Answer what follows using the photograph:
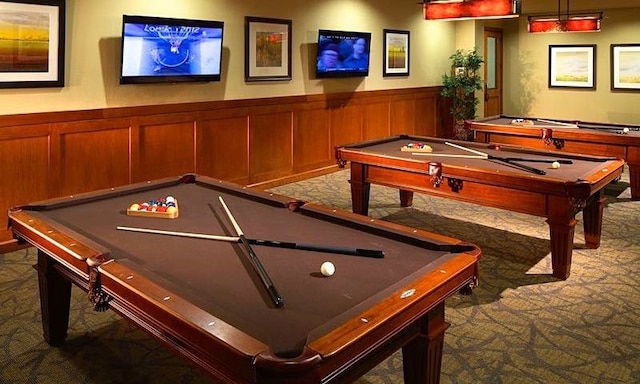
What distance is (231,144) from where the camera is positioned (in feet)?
20.4

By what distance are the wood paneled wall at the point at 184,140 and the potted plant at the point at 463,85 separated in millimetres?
1044

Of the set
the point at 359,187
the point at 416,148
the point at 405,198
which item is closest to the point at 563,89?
the point at 405,198

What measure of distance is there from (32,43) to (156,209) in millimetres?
2404

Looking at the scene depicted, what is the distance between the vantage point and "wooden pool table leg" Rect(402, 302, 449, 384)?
2.05 metres

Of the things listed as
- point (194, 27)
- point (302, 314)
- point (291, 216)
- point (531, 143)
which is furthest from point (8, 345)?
point (531, 143)

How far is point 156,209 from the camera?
2941mm

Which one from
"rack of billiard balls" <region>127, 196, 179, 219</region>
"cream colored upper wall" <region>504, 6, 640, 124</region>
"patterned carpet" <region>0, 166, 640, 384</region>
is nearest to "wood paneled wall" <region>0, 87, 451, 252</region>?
"patterned carpet" <region>0, 166, 640, 384</region>

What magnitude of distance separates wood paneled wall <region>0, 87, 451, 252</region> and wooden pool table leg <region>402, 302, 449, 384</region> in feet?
12.1

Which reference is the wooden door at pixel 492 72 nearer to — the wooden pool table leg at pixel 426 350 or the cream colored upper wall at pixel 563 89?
the cream colored upper wall at pixel 563 89

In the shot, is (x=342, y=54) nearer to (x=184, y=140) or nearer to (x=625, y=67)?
(x=184, y=140)

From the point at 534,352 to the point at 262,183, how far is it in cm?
419

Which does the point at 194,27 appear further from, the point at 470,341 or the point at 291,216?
the point at 470,341

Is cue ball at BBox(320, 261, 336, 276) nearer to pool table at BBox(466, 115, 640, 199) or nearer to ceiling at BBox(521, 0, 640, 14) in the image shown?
pool table at BBox(466, 115, 640, 199)

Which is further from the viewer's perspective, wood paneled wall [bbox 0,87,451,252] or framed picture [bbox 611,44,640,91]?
framed picture [bbox 611,44,640,91]
